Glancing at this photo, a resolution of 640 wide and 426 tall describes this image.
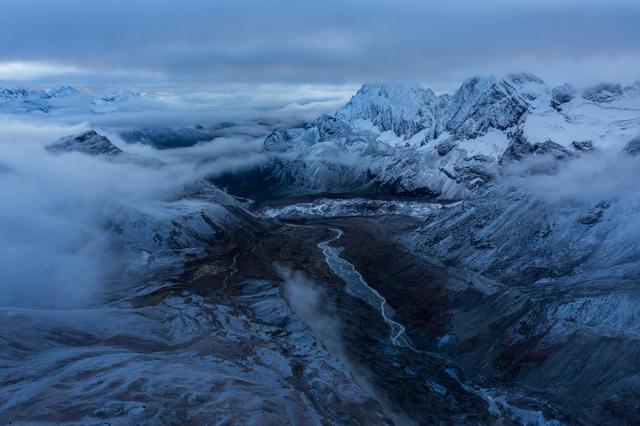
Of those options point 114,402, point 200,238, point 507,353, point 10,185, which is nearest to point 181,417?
point 114,402

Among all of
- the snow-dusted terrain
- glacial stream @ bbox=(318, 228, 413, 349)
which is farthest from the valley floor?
the snow-dusted terrain

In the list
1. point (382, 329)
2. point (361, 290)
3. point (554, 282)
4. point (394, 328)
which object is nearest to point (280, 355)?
point (382, 329)

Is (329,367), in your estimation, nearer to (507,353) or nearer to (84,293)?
(507,353)

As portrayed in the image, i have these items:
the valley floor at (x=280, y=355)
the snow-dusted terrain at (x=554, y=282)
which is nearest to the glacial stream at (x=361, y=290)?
the valley floor at (x=280, y=355)

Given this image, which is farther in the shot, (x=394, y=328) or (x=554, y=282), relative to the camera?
(x=394, y=328)

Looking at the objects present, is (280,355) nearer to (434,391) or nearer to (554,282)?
(434,391)

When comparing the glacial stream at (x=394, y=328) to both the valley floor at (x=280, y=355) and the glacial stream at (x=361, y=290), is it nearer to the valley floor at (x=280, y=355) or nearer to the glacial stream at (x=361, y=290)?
the glacial stream at (x=361, y=290)

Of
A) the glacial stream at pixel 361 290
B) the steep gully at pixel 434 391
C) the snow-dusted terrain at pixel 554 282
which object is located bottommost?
the glacial stream at pixel 361 290

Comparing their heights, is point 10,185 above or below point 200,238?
above

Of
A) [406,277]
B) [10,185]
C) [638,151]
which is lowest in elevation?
[406,277]
